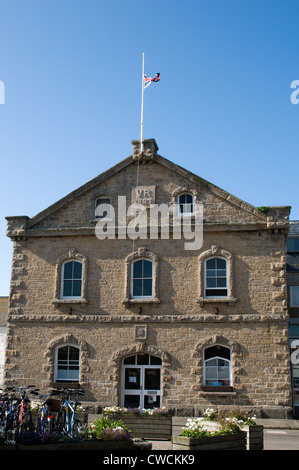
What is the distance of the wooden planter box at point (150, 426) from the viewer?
1379cm

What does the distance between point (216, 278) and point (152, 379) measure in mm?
4774

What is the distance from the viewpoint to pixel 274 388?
1905 cm

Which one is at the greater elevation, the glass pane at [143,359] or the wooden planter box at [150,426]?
the glass pane at [143,359]

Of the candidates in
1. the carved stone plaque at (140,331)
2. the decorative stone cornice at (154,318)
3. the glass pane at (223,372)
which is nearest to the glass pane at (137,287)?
the decorative stone cornice at (154,318)

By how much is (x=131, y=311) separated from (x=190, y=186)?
583 cm

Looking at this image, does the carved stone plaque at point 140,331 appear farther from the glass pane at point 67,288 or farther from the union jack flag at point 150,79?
the union jack flag at point 150,79

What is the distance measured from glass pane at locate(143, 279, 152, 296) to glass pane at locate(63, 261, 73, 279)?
3.21 metres

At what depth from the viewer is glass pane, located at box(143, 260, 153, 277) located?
68.9ft

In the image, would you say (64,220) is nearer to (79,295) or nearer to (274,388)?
(79,295)

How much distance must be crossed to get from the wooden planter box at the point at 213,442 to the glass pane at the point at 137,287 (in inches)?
403

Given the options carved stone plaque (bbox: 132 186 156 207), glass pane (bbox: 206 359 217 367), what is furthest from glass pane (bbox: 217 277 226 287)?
carved stone plaque (bbox: 132 186 156 207)

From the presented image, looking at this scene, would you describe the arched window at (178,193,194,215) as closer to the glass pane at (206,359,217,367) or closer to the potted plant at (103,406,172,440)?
the glass pane at (206,359,217,367)
